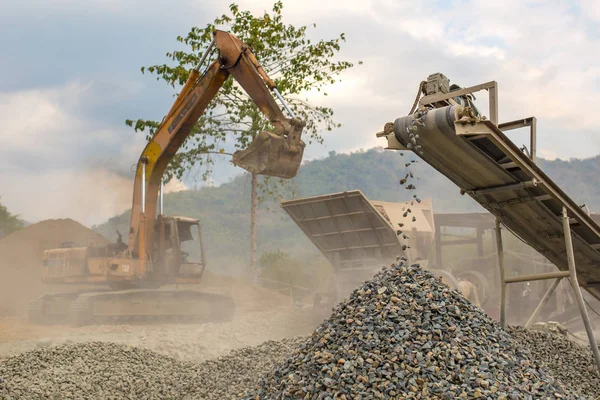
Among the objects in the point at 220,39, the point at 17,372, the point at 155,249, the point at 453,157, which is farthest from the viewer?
the point at 155,249

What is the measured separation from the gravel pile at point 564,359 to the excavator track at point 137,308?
859 centimetres

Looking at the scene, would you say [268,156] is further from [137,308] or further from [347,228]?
Result: [137,308]

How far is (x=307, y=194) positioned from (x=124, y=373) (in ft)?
262

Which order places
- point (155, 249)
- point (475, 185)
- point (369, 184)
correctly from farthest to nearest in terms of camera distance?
point (369, 184) → point (155, 249) → point (475, 185)

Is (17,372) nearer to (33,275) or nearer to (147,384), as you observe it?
(147,384)

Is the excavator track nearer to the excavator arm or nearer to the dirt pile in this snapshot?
the excavator arm

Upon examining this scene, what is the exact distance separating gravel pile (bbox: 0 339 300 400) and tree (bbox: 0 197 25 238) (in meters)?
30.8

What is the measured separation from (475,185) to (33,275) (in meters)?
19.1

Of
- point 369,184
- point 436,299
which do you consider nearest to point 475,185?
point 436,299

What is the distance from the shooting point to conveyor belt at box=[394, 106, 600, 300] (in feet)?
19.5

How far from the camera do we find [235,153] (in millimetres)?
10820

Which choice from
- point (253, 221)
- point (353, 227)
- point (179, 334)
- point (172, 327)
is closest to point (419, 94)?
point (353, 227)

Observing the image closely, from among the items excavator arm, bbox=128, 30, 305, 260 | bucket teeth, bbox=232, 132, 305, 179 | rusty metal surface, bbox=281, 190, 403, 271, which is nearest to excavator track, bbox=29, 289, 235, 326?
excavator arm, bbox=128, 30, 305, 260

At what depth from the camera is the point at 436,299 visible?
18.5ft
